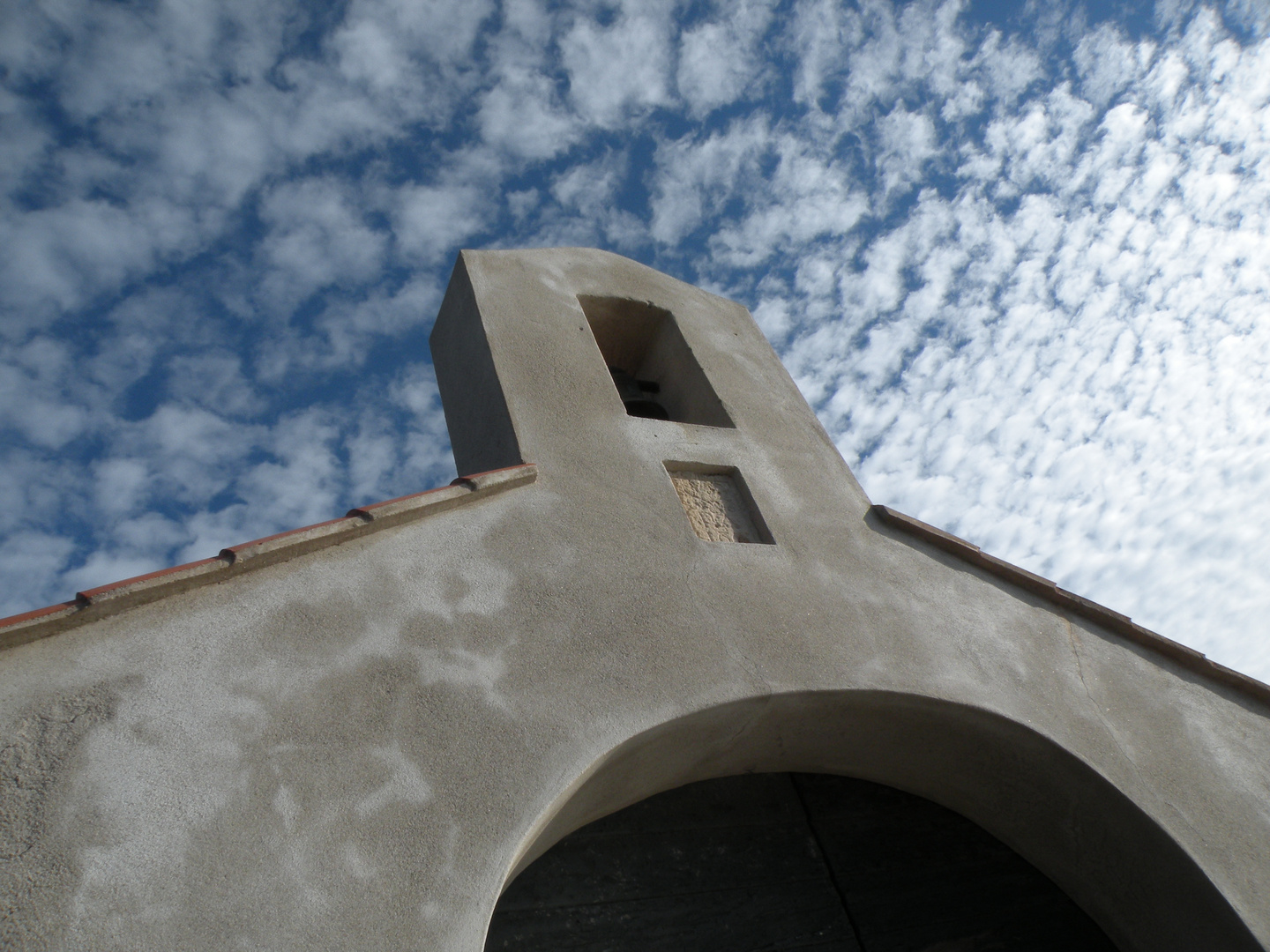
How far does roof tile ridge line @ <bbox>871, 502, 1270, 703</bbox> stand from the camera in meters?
3.95

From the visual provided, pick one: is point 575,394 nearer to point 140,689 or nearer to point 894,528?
point 894,528

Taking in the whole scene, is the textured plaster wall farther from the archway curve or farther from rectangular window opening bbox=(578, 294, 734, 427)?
rectangular window opening bbox=(578, 294, 734, 427)

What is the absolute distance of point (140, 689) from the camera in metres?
2.25

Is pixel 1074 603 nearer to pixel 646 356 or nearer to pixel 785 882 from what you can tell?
pixel 785 882

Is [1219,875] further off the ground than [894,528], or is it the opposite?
[894,528]

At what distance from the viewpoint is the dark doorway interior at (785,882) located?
9.87 ft

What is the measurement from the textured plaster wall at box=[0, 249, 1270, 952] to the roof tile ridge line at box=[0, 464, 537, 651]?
5 centimetres

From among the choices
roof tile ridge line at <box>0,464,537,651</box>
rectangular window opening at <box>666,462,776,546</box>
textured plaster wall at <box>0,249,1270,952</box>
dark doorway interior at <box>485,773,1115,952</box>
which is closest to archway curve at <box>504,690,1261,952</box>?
textured plaster wall at <box>0,249,1270,952</box>

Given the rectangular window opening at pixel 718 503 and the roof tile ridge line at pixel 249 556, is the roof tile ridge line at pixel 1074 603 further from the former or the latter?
the roof tile ridge line at pixel 249 556

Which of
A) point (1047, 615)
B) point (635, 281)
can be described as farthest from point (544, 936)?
point (635, 281)

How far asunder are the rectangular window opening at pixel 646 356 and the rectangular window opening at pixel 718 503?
45.5 inches

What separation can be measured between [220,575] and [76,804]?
2.62 feet

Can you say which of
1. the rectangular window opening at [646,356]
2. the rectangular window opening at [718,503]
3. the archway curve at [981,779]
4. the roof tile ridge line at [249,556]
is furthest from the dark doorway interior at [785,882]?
the rectangular window opening at [646,356]

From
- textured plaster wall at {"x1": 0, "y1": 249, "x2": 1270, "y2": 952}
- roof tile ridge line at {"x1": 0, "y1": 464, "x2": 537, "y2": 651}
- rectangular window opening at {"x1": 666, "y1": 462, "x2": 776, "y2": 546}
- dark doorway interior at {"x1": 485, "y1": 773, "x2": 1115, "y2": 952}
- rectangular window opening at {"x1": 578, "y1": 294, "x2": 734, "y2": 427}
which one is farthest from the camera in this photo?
rectangular window opening at {"x1": 578, "y1": 294, "x2": 734, "y2": 427}
